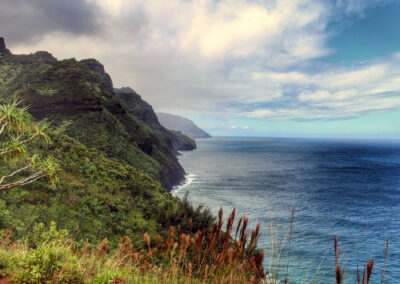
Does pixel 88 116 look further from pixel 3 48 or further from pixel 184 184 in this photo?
pixel 3 48

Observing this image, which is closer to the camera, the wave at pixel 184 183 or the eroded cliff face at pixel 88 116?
the eroded cliff face at pixel 88 116

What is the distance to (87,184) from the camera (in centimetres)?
1948

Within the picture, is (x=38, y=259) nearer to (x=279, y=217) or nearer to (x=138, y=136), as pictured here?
(x=279, y=217)

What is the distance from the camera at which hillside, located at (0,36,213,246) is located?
13438 mm

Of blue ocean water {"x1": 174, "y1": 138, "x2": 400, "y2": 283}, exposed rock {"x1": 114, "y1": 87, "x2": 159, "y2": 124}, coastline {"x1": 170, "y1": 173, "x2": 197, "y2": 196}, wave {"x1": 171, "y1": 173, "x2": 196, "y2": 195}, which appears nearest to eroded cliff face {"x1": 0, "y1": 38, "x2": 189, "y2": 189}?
coastline {"x1": 170, "y1": 173, "x2": 197, "y2": 196}

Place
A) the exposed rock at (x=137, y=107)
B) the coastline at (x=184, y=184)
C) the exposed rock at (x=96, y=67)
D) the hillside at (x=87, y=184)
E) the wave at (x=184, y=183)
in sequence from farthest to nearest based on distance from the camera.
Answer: the exposed rock at (x=96, y=67) < the exposed rock at (x=137, y=107) < the wave at (x=184, y=183) < the coastline at (x=184, y=184) < the hillside at (x=87, y=184)

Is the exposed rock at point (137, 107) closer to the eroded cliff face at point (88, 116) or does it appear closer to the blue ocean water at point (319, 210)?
the eroded cliff face at point (88, 116)

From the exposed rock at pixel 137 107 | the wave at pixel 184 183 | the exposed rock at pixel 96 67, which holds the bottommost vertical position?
the wave at pixel 184 183

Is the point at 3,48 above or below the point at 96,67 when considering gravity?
above

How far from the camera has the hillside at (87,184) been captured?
13.4 meters

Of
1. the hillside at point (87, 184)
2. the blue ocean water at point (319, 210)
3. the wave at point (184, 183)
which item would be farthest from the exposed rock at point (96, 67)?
the blue ocean water at point (319, 210)

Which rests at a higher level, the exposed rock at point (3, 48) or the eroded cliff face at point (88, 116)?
the exposed rock at point (3, 48)

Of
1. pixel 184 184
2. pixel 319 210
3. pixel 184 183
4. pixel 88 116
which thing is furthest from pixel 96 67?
pixel 319 210

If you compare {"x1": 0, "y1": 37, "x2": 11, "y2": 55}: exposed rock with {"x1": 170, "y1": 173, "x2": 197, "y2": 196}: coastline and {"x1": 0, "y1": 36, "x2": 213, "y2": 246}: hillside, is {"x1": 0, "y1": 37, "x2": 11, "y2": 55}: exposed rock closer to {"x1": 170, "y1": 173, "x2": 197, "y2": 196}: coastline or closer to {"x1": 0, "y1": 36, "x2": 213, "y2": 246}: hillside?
{"x1": 0, "y1": 36, "x2": 213, "y2": 246}: hillside
